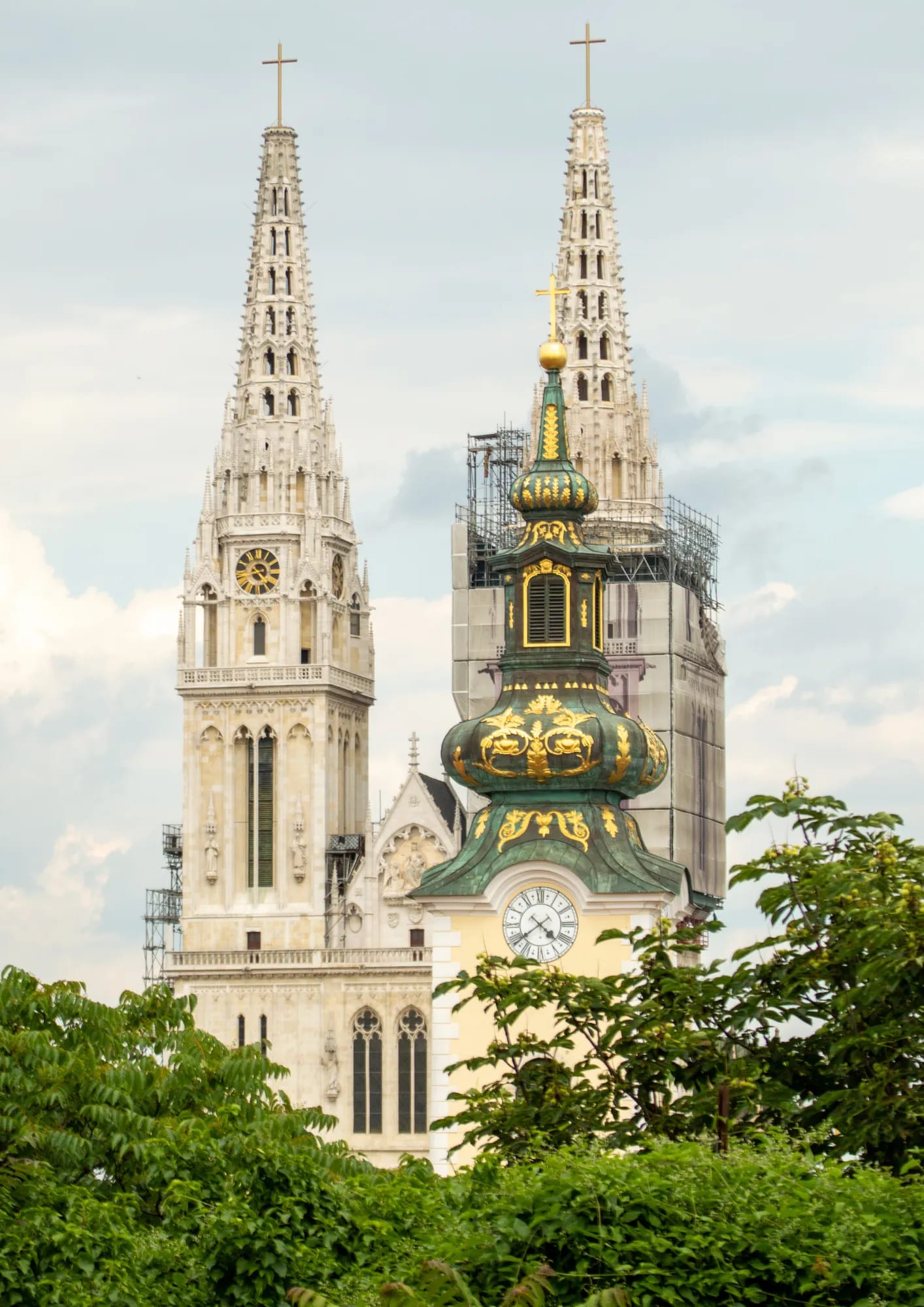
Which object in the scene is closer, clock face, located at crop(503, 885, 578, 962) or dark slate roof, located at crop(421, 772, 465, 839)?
clock face, located at crop(503, 885, 578, 962)

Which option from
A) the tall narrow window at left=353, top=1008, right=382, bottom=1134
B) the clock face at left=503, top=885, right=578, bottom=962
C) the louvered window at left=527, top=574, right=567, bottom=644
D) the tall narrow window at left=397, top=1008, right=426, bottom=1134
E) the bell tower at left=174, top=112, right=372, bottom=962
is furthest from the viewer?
the bell tower at left=174, top=112, right=372, bottom=962

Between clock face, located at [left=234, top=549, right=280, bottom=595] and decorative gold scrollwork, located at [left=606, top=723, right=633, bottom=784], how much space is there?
51.8 m

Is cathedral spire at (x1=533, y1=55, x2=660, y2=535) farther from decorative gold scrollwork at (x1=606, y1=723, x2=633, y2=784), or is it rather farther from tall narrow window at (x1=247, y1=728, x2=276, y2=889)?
decorative gold scrollwork at (x1=606, y1=723, x2=633, y2=784)

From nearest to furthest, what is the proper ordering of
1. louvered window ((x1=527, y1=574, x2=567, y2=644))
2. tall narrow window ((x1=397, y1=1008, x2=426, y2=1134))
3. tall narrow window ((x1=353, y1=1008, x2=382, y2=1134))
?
louvered window ((x1=527, y1=574, x2=567, y2=644))
tall narrow window ((x1=397, y1=1008, x2=426, y2=1134))
tall narrow window ((x1=353, y1=1008, x2=382, y2=1134))

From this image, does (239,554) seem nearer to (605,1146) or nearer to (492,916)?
(492,916)

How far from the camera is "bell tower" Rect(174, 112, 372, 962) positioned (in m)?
106

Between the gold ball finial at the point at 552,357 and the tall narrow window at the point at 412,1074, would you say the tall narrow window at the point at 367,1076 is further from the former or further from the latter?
the gold ball finial at the point at 552,357

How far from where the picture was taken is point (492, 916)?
54812 millimetres

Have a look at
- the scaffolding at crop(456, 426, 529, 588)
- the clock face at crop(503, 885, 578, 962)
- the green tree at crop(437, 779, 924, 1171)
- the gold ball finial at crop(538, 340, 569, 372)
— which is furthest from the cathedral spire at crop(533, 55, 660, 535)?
the green tree at crop(437, 779, 924, 1171)

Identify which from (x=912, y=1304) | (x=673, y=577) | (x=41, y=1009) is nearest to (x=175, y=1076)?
(x=41, y=1009)

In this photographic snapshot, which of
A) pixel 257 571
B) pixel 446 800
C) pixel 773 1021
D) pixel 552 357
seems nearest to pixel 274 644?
pixel 257 571

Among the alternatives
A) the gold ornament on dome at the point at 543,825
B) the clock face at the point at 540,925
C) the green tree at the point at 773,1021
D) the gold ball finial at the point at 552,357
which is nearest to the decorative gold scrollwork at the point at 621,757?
the gold ornament on dome at the point at 543,825

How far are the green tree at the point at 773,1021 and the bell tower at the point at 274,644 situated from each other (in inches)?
2625

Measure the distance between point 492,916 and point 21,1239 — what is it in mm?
20461
